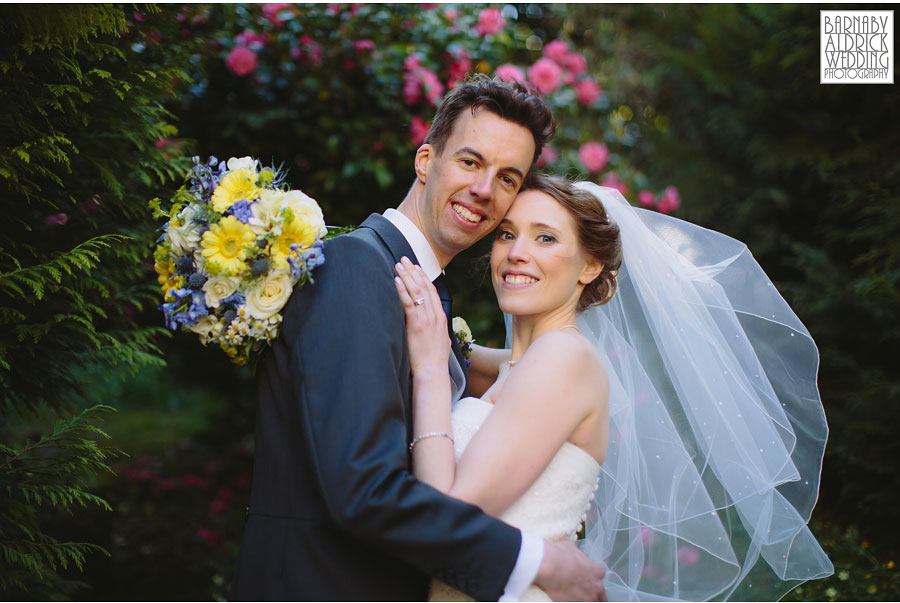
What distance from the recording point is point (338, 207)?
519cm

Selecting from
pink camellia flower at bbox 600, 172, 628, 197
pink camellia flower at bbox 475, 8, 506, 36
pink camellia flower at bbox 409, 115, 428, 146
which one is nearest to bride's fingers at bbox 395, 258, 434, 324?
pink camellia flower at bbox 409, 115, 428, 146

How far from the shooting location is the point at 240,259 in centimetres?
218

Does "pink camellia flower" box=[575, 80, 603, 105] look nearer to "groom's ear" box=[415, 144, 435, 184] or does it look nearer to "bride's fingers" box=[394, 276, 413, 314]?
"groom's ear" box=[415, 144, 435, 184]

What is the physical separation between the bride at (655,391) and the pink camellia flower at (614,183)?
2407 millimetres

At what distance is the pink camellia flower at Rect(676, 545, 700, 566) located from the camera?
2854 millimetres

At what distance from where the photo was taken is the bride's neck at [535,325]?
2832 mm

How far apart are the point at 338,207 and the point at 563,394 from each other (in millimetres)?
3208

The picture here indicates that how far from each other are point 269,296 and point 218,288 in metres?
0.17

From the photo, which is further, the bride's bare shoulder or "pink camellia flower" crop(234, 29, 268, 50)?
"pink camellia flower" crop(234, 29, 268, 50)

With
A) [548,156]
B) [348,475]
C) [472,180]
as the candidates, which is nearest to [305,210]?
[472,180]

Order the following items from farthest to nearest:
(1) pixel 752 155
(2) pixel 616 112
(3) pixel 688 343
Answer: (2) pixel 616 112, (1) pixel 752 155, (3) pixel 688 343

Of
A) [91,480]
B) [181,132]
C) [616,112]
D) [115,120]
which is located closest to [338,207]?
[181,132]

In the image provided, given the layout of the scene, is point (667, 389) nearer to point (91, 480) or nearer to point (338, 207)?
point (338, 207)

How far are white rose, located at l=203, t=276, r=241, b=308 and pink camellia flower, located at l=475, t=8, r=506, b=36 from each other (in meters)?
3.60
